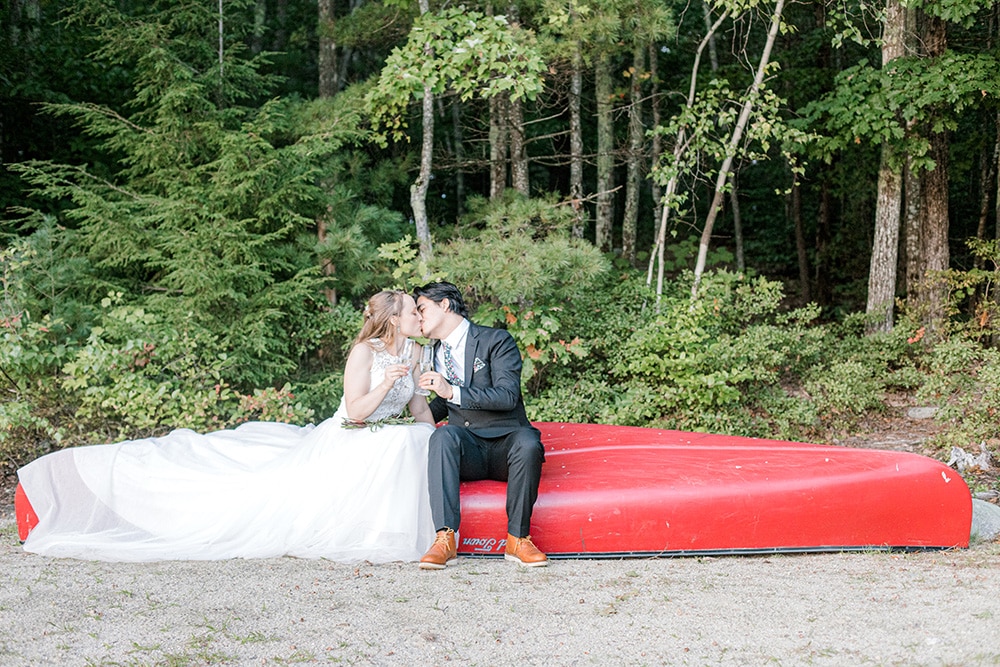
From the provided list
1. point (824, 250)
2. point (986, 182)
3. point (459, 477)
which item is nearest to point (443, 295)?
point (459, 477)

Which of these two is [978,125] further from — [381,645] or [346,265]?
[381,645]

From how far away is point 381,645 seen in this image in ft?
10.3

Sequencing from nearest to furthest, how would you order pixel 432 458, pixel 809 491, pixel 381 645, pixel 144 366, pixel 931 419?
1. pixel 381 645
2. pixel 432 458
3. pixel 809 491
4. pixel 144 366
5. pixel 931 419

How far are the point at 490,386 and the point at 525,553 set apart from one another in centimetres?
84

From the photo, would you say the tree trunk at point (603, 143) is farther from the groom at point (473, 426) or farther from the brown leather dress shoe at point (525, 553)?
the brown leather dress shoe at point (525, 553)

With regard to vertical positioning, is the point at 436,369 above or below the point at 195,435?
above

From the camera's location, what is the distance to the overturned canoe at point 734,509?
14.3 feet

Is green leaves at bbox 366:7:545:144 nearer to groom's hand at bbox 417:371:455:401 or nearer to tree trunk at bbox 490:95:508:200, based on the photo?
tree trunk at bbox 490:95:508:200

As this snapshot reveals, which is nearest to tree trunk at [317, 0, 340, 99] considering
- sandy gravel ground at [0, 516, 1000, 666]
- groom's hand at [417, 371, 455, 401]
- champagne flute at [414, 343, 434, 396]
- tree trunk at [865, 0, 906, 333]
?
tree trunk at [865, 0, 906, 333]

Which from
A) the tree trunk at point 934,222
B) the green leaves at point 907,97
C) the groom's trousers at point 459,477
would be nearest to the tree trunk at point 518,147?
the green leaves at point 907,97

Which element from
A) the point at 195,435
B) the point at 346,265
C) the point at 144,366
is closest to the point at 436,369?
the point at 195,435

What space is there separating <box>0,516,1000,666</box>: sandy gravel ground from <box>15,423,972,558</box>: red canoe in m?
0.15

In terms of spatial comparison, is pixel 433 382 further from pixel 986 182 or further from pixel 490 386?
pixel 986 182

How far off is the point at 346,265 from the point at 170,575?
4.66 m
